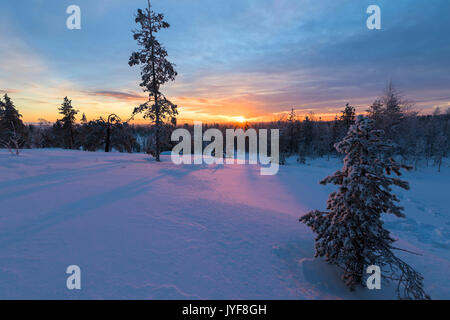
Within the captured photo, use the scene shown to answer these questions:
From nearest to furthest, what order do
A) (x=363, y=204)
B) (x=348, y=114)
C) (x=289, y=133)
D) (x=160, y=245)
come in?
(x=363, y=204), (x=160, y=245), (x=348, y=114), (x=289, y=133)

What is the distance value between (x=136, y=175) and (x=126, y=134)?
1209 inches

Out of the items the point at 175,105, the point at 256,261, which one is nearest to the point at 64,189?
the point at 256,261

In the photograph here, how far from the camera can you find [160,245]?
4133mm

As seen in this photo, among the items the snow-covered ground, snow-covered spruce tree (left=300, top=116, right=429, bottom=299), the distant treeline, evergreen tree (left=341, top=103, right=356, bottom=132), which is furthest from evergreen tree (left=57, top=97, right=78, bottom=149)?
evergreen tree (left=341, top=103, right=356, bottom=132)

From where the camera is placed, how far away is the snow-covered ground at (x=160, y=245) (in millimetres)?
3088

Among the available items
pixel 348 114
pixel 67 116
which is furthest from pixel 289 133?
pixel 67 116

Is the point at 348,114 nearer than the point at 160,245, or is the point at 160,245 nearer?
the point at 160,245

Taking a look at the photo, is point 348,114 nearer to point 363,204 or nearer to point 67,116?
point 363,204

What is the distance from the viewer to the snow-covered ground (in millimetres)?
3088

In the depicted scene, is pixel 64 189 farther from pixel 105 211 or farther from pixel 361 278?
pixel 361 278

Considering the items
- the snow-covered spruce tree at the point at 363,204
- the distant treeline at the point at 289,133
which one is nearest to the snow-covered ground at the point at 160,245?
the snow-covered spruce tree at the point at 363,204

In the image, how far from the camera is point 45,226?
14.4 feet

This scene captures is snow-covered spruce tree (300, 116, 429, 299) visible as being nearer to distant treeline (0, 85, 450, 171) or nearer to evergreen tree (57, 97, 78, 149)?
distant treeline (0, 85, 450, 171)

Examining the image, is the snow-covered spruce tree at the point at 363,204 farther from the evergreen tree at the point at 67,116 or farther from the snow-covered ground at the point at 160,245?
the evergreen tree at the point at 67,116
